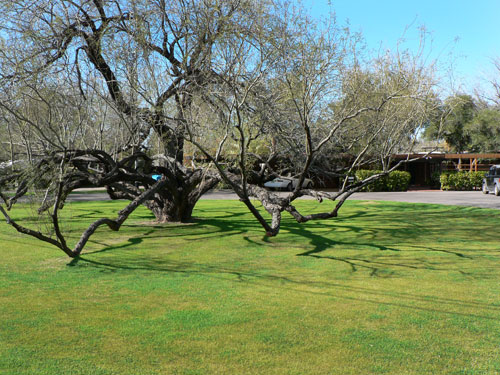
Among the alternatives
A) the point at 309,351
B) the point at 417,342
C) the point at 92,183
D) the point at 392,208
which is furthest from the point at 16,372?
the point at 392,208

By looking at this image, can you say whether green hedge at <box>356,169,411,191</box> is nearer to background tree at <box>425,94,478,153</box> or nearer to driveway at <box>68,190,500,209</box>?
driveway at <box>68,190,500,209</box>

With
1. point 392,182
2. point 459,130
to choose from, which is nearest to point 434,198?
point 392,182

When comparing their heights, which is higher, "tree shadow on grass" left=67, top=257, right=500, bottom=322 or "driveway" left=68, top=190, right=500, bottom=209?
"driveway" left=68, top=190, right=500, bottom=209

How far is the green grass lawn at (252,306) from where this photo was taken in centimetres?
462

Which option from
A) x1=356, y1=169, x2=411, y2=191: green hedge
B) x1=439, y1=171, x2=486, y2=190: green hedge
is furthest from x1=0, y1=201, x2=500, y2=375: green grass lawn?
x1=439, y1=171, x2=486, y2=190: green hedge

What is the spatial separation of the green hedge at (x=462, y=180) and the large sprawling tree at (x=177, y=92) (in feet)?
76.8

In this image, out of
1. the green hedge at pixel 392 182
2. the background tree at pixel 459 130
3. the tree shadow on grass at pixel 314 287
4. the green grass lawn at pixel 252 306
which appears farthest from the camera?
the background tree at pixel 459 130

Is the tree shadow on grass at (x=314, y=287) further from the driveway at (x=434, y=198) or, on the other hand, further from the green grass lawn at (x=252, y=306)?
the driveway at (x=434, y=198)

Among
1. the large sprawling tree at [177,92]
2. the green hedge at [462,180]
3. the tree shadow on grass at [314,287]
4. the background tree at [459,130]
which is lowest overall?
the tree shadow on grass at [314,287]

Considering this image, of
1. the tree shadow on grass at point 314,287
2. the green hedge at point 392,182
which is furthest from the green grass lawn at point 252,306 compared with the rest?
the green hedge at point 392,182

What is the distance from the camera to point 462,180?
115 feet

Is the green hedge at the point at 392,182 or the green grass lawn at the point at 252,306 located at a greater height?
the green hedge at the point at 392,182

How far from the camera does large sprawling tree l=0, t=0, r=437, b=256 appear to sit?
344 inches

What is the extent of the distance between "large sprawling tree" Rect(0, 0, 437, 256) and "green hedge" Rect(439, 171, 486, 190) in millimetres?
23410
